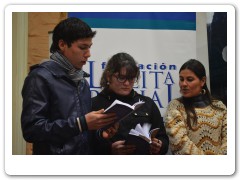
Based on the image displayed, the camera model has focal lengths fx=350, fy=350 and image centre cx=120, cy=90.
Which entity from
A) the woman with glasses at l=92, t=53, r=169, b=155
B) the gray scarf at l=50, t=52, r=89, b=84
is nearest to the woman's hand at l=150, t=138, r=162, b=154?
the woman with glasses at l=92, t=53, r=169, b=155

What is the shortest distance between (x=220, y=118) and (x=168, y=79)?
37 cm

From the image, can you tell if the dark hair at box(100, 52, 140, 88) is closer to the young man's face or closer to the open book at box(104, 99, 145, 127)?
the young man's face

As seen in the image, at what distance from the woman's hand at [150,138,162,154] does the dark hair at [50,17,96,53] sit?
0.67 metres

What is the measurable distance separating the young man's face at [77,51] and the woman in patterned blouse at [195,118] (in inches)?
22.4

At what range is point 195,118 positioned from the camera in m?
1.97

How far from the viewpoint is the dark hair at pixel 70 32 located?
177 cm

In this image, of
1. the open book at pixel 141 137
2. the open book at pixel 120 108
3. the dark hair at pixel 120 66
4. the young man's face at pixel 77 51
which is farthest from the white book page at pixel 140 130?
the young man's face at pixel 77 51

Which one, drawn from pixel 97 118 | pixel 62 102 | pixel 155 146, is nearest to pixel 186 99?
pixel 155 146

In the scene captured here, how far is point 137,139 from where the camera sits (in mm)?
1812

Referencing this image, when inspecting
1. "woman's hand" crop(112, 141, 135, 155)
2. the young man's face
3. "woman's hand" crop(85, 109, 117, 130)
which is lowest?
"woman's hand" crop(112, 141, 135, 155)

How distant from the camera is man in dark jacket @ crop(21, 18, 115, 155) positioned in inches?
63.9

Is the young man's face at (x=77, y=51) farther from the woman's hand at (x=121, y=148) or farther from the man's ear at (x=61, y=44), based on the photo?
the woman's hand at (x=121, y=148)
